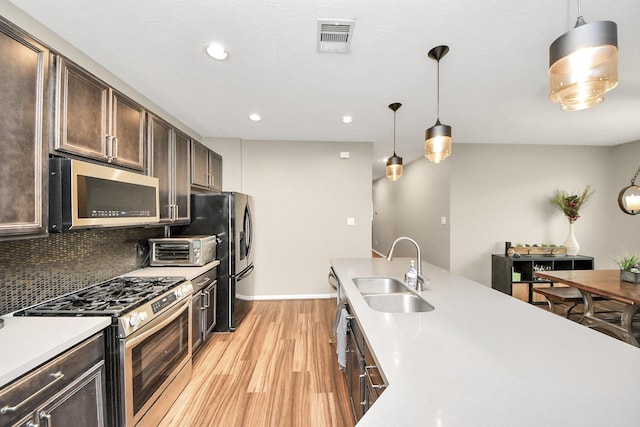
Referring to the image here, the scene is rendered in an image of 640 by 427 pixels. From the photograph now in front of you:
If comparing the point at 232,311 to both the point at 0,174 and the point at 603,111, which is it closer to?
the point at 0,174

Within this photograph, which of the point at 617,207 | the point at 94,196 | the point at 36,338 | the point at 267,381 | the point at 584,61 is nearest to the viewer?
the point at 584,61

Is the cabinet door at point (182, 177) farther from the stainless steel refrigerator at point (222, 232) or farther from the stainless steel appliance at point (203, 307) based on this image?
the stainless steel appliance at point (203, 307)

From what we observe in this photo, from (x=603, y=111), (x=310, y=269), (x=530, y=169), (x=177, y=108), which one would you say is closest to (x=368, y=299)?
(x=310, y=269)

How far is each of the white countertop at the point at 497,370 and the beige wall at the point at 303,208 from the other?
281 centimetres

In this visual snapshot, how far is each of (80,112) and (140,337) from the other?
1.31 metres

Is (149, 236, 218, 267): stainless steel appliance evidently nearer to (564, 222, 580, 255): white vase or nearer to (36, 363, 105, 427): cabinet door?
(36, 363, 105, 427): cabinet door

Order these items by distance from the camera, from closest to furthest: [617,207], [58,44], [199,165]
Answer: [58,44] → [199,165] → [617,207]

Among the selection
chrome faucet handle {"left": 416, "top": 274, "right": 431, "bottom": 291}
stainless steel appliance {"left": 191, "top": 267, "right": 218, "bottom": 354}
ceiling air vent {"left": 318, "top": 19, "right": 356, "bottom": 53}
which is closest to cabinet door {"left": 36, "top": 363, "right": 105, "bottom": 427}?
stainless steel appliance {"left": 191, "top": 267, "right": 218, "bottom": 354}

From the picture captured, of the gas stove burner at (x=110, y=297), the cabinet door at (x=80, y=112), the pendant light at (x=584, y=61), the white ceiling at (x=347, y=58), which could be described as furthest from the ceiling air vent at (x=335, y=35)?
the gas stove burner at (x=110, y=297)

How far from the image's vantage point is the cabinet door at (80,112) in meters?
1.36

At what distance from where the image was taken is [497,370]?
0.87 metres

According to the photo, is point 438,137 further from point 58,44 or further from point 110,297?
point 58,44

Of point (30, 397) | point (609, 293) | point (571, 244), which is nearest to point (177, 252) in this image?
point (30, 397)

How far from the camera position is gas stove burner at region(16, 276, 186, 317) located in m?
1.39
